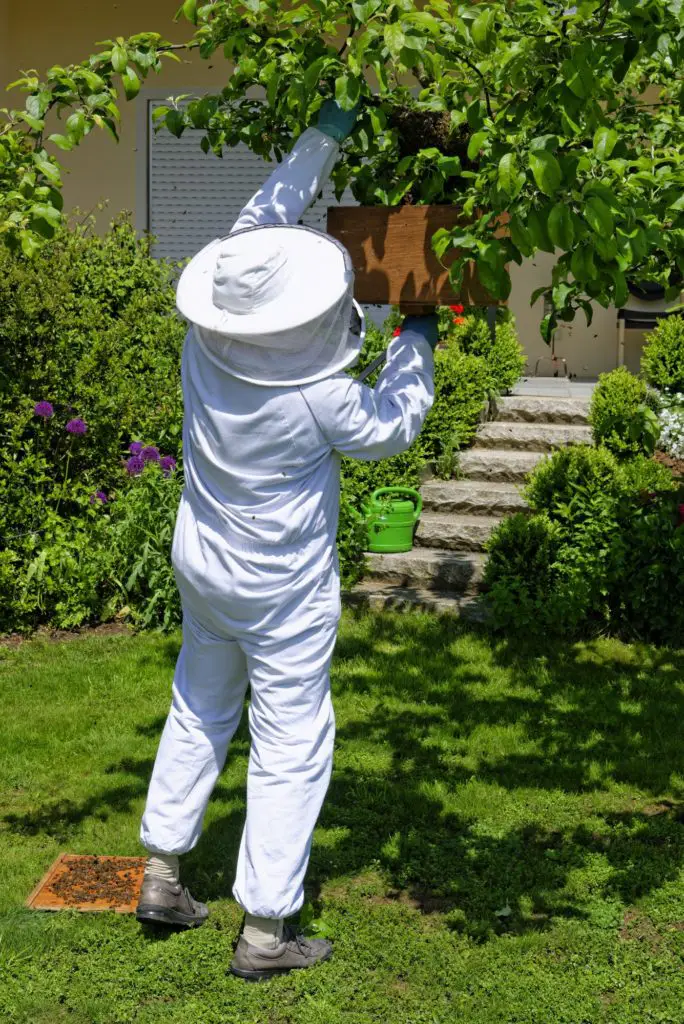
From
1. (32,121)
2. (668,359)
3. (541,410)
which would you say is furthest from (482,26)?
(668,359)

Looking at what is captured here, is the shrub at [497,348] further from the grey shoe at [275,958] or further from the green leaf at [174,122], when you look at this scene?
the grey shoe at [275,958]

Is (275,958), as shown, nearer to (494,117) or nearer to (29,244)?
(29,244)

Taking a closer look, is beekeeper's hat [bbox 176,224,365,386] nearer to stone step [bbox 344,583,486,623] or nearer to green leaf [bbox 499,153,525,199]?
green leaf [bbox 499,153,525,199]

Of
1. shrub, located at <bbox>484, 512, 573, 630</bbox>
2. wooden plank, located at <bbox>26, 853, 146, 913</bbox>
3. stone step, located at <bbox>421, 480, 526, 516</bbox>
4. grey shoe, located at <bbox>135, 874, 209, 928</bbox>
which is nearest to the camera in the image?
grey shoe, located at <bbox>135, 874, 209, 928</bbox>

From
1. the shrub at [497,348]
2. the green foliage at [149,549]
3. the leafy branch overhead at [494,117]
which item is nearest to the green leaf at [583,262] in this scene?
the leafy branch overhead at [494,117]

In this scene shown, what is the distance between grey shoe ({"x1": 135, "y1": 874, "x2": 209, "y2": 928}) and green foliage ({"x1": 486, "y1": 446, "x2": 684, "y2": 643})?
11.4 feet

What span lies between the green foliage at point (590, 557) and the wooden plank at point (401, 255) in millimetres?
3479

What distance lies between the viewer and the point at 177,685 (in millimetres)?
3936

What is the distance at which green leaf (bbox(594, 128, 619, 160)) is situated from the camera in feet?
10.3

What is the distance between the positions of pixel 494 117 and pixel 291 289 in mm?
902

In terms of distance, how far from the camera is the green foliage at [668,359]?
991 centimetres

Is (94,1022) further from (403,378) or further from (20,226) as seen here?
(20,226)

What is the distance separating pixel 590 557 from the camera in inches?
281

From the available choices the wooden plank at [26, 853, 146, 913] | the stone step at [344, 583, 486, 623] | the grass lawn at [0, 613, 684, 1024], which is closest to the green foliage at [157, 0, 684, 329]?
the grass lawn at [0, 613, 684, 1024]
